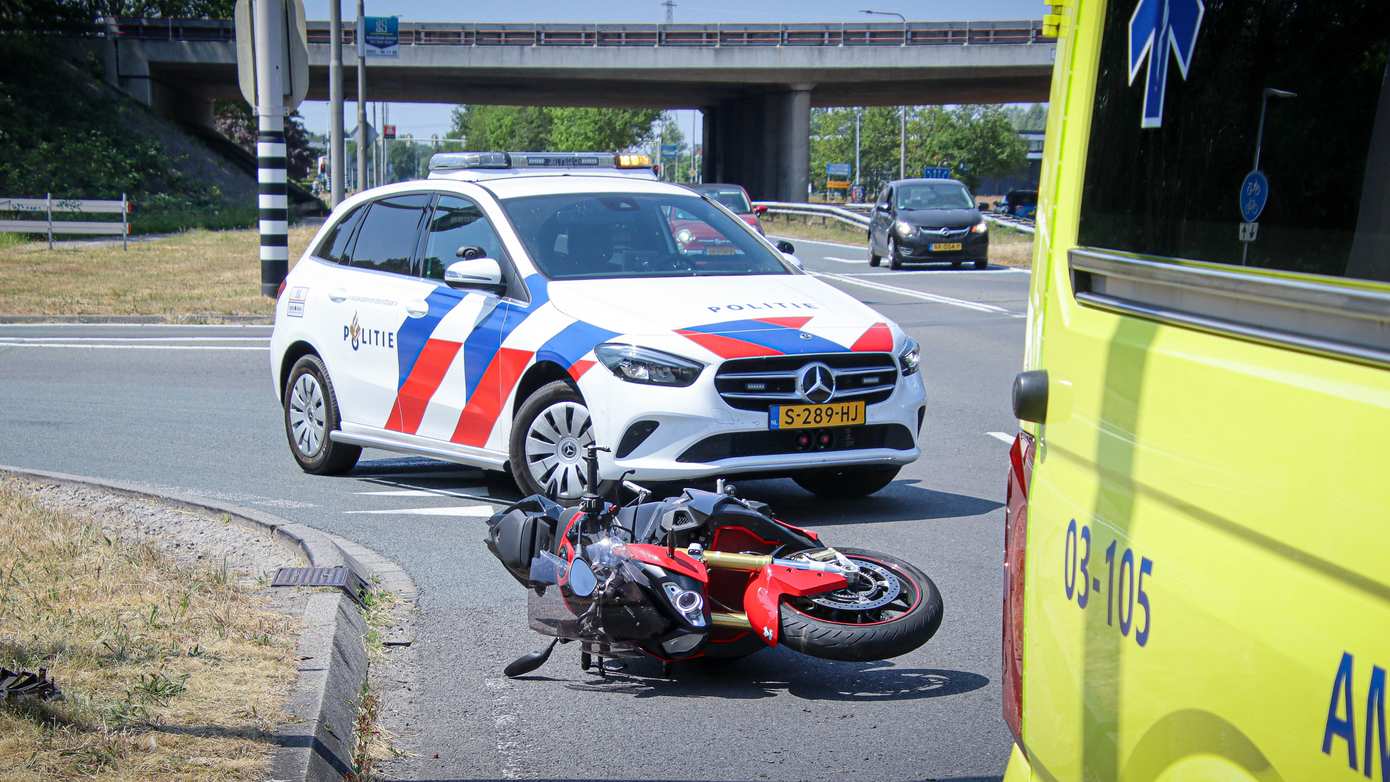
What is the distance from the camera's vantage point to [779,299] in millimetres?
7809

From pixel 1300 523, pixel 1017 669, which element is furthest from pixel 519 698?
pixel 1300 523

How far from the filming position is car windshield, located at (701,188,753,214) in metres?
23.6

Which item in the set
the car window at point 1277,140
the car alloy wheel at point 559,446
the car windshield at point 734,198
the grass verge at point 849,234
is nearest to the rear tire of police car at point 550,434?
the car alloy wheel at point 559,446

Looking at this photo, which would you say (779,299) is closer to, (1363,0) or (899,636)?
(899,636)

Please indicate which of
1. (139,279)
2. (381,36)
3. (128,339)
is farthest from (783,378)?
(381,36)

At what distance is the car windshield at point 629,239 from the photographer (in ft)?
26.6

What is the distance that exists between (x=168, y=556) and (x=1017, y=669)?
15.9 ft

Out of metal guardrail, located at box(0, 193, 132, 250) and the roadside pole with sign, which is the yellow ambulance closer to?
the roadside pole with sign

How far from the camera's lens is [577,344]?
739cm

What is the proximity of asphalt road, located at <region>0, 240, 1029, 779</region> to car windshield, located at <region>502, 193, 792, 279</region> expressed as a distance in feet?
4.29

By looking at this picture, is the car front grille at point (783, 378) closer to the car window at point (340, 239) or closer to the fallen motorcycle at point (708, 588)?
the fallen motorcycle at point (708, 588)

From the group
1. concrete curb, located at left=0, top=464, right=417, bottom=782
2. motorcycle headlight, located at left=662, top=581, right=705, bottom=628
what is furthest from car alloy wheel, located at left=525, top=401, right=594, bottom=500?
motorcycle headlight, located at left=662, top=581, right=705, bottom=628

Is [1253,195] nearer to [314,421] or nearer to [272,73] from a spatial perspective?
[314,421]

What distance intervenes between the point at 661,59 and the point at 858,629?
60.3 meters
